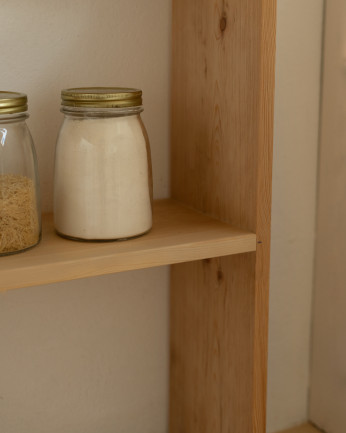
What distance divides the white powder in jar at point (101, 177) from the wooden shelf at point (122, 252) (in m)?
0.02

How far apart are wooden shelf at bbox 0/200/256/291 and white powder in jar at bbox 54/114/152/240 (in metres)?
0.02

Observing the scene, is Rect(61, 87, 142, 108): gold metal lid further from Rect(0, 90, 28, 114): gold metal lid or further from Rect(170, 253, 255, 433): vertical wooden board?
Rect(170, 253, 255, 433): vertical wooden board

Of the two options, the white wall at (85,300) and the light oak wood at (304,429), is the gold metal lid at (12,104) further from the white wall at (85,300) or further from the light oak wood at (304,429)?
the light oak wood at (304,429)

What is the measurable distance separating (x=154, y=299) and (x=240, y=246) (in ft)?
1.03

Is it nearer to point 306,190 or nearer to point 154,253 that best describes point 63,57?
point 154,253

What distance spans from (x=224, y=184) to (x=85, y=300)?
0.31m

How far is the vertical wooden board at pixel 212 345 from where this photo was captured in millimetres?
832

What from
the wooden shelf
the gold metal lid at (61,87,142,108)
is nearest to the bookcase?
the wooden shelf

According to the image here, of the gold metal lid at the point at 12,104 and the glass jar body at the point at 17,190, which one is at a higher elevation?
the gold metal lid at the point at 12,104

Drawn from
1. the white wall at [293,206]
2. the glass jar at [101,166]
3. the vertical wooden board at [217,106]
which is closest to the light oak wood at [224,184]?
the vertical wooden board at [217,106]

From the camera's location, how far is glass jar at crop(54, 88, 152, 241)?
70 centimetres

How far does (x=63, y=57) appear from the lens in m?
0.87

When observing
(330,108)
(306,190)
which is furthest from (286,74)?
(306,190)

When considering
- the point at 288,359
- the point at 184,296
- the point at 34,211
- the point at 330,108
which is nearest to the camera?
the point at 34,211
